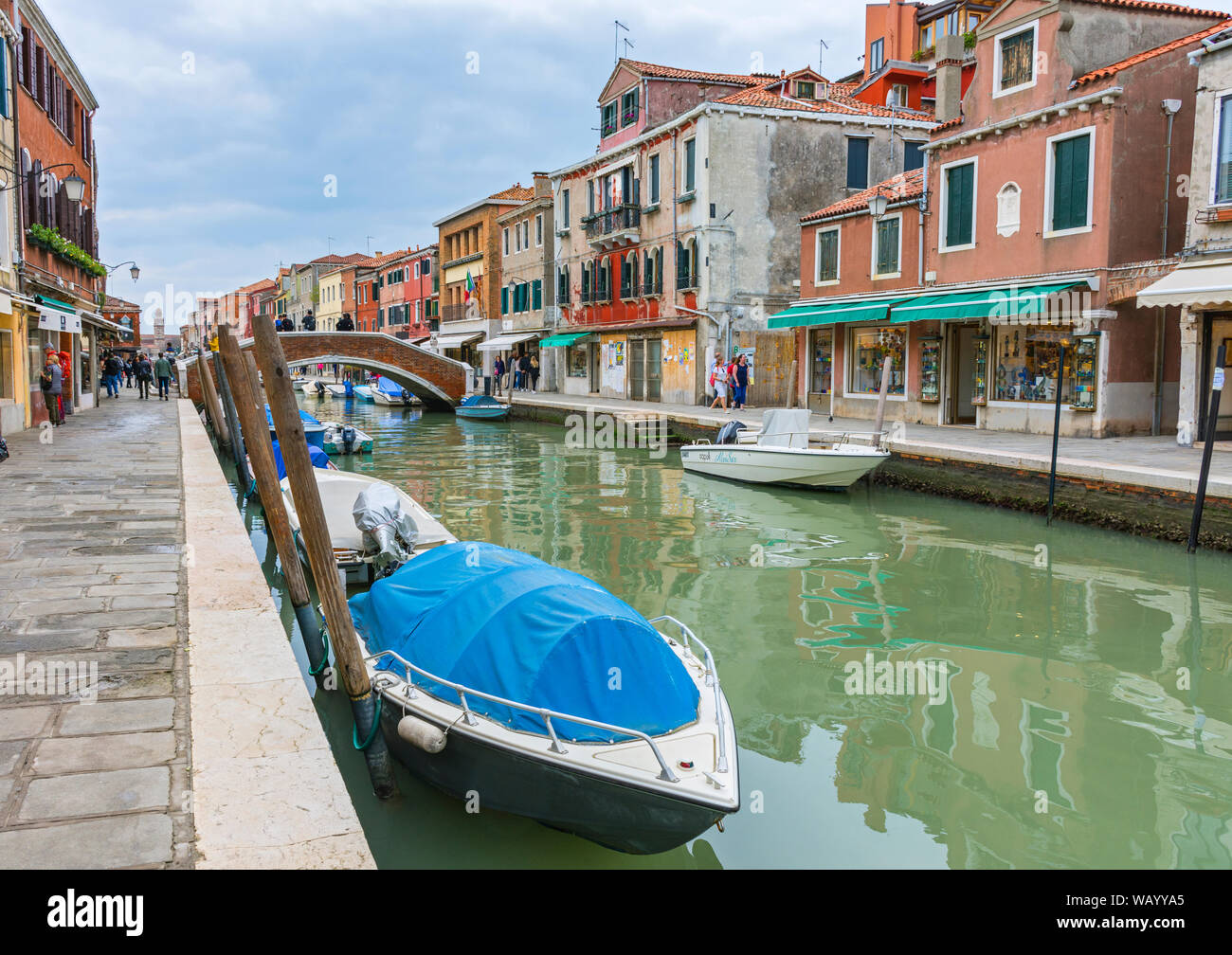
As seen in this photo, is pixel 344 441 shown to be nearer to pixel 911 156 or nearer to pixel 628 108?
pixel 628 108

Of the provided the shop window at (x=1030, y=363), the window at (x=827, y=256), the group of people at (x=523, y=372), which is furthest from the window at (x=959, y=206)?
the group of people at (x=523, y=372)

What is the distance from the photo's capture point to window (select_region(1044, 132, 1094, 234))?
50.2 feet

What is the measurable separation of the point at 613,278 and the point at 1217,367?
2170 centimetres

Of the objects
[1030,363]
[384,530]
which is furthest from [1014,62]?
[384,530]

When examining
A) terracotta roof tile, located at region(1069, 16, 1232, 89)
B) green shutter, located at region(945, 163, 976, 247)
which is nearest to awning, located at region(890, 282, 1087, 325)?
green shutter, located at region(945, 163, 976, 247)

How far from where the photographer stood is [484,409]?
3036 cm

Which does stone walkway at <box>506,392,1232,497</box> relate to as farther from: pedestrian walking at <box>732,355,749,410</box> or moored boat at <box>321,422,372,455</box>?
moored boat at <box>321,422,372,455</box>

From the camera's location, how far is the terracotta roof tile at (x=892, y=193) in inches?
768

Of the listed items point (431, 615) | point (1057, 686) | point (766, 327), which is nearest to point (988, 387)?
point (766, 327)

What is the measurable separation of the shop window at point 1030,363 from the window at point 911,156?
1019cm

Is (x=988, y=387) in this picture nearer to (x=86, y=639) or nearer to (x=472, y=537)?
(x=472, y=537)

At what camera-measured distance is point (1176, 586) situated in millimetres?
9375

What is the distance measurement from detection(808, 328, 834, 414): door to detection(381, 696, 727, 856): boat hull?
60.7ft

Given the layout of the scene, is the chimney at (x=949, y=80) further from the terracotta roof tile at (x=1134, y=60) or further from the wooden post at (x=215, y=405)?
the wooden post at (x=215, y=405)
